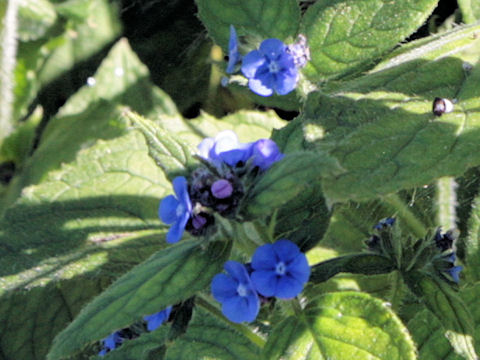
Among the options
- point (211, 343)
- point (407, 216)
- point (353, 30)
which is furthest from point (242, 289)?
point (353, 30)

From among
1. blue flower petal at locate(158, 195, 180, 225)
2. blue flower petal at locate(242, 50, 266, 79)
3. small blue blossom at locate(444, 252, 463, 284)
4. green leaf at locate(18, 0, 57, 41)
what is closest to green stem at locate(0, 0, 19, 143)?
green leaf at locate(18, 0, 57, 41)

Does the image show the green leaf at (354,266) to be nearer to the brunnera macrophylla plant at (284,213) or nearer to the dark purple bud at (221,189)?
the brunnera macrophylla plant at (284,213)

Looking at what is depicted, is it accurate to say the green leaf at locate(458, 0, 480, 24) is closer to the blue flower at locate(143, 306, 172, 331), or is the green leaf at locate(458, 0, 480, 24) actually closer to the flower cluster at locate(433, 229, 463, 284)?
the flower cluster at locate(433, 229, 463, 284)

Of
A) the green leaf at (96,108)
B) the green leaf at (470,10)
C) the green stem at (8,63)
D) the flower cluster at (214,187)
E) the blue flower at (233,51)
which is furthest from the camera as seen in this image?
the green stem at (8,63)

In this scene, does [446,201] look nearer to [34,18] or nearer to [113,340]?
[113,340]

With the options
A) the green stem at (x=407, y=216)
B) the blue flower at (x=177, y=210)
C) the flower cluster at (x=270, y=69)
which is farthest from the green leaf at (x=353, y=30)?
the blue flower at (x=177, y=210)

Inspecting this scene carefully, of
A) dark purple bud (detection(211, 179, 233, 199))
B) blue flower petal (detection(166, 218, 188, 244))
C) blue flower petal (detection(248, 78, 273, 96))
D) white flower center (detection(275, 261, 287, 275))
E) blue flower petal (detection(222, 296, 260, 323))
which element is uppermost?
dark purple bud (detection(211, 179, 233, 199))
